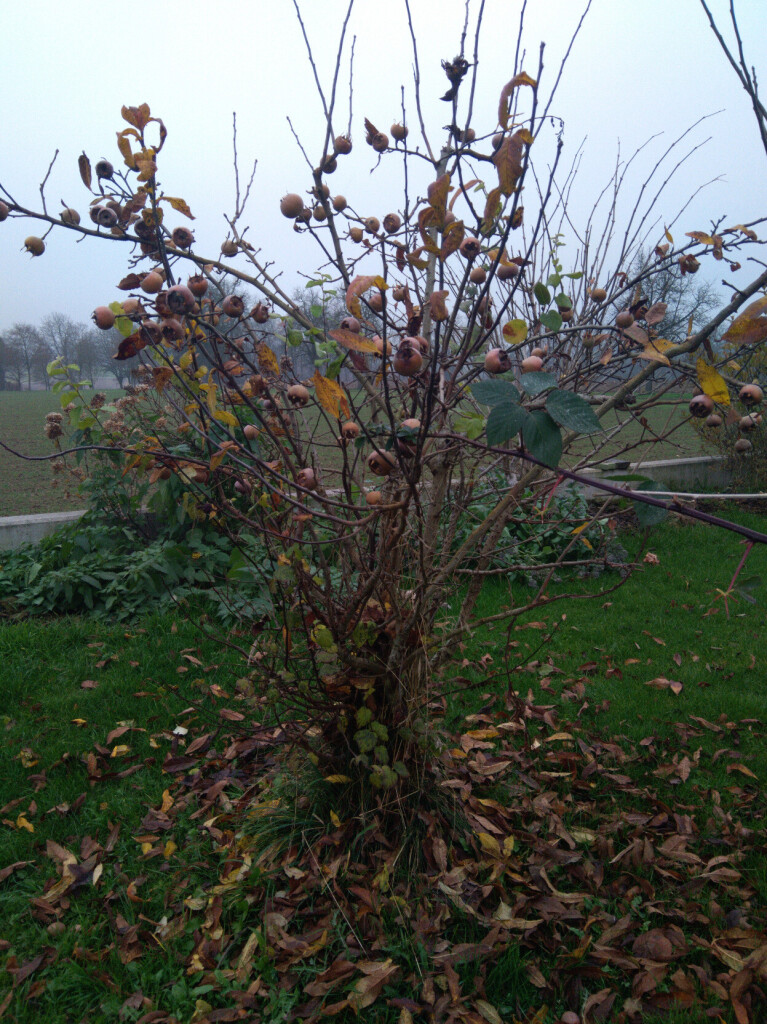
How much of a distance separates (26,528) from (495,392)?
4578 mm

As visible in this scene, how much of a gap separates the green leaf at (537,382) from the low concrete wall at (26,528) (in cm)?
452

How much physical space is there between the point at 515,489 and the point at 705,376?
610 mm

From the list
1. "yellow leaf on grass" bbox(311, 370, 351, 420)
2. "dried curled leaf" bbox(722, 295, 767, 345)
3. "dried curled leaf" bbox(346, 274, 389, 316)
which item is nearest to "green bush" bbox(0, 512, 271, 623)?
"yellow leaf on grass" bbox(311, 370, 351, 420)

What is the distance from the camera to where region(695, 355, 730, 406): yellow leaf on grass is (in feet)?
3.19

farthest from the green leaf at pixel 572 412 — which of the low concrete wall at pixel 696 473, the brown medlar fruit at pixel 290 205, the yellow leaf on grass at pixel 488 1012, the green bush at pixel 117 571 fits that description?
the low concrete wall at pixel 696 473

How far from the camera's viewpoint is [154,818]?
81.6 inches

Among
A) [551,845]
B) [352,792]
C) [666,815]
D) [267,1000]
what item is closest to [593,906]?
[551,845]

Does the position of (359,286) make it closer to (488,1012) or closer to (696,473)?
(488,1012)

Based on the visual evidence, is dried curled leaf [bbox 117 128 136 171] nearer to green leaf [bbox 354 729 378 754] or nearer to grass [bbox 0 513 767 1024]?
green leaf [bbox 354 729 378 754]

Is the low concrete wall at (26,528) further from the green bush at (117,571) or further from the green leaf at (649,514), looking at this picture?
the green leaf at (649,514)

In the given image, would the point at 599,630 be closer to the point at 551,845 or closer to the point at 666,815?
the point at 666,815

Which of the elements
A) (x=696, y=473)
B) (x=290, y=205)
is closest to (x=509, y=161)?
(x=290, y=205)

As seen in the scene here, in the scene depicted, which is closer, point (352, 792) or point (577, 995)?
point (577, 995)

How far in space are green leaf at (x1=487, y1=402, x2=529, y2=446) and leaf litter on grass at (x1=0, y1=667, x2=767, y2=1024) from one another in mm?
1201
